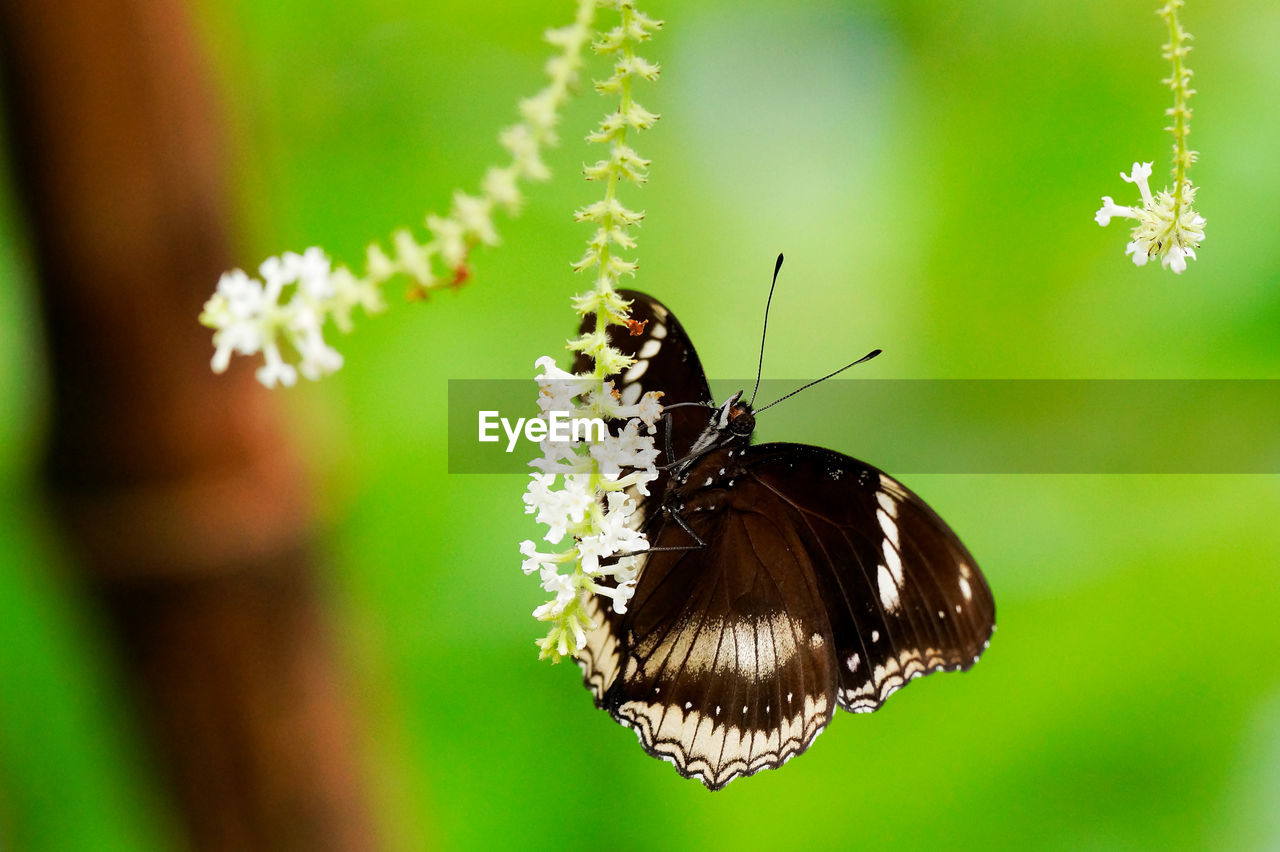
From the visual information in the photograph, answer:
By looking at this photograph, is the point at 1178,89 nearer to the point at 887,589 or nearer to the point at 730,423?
the point at 730,423

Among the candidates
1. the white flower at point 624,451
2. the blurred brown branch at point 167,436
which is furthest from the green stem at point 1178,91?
the blurred brown branch at point 167,436

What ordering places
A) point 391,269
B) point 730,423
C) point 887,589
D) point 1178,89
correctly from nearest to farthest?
point 391,269 → point 1178,89 → point 730,423 → point 887,589

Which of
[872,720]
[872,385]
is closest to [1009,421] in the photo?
[872,385]

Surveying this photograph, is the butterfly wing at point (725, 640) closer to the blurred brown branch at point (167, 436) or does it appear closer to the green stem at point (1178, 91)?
the blurred brown branch at point (167, 436)

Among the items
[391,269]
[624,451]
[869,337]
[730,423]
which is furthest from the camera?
[869,337]

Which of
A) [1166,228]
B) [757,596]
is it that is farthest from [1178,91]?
[757,596]

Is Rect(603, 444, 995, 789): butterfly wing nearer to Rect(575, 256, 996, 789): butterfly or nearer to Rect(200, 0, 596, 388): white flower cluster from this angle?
Rect(575, 256, 996, 789): butterfly

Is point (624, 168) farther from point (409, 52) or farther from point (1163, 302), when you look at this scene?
point (1163, 302)
